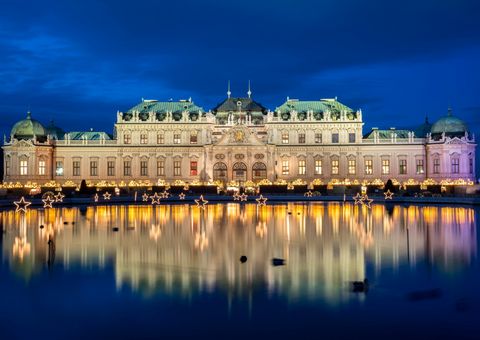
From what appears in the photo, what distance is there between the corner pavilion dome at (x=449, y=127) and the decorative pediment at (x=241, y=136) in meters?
25.9

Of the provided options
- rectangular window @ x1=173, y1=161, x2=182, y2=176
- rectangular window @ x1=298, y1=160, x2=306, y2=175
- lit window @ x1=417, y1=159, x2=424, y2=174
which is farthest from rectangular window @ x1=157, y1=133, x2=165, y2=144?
lit window @ x1=417, y1=159, x2=424, y2=174

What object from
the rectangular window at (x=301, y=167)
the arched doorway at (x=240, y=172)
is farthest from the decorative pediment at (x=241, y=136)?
the rectangular window at (x=301, y=167)

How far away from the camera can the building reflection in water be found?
19234 mm

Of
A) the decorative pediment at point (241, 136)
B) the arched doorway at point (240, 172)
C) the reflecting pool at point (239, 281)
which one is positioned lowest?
the reflecting pool at point (239, 281)

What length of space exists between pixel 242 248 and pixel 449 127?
65781 mm

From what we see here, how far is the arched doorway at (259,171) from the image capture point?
8275cm

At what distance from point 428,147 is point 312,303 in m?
72.3

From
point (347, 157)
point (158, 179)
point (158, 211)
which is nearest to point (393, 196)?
point (347, 157)

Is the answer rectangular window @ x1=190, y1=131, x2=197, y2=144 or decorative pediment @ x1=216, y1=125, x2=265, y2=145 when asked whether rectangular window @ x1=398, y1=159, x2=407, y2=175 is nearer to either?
decorative pediment @ x1=216, y1=125, x2=265, y2=145

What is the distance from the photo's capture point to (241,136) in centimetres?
8219

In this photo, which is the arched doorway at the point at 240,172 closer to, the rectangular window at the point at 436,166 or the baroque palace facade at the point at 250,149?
the baroque palace facade at the point at 250,149

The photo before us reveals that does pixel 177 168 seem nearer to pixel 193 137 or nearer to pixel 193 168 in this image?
pixel 193 168

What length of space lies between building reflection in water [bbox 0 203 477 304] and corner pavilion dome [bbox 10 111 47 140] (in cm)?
4314

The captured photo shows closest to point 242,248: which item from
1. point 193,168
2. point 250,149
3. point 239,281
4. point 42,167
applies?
point 239,281
